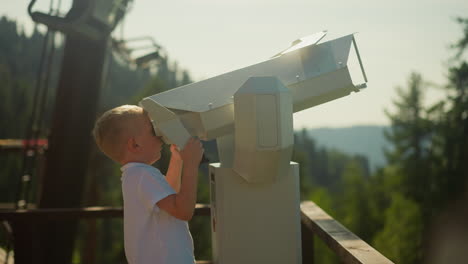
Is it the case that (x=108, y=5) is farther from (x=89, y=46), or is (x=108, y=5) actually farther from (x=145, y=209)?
(x=145, y=209)

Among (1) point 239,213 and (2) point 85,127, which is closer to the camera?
(1) point 239,213

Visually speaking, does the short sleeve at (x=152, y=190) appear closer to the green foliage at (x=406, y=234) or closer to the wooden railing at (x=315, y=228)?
the wooden railing at (x=315, y=228)

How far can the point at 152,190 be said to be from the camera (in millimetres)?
1367

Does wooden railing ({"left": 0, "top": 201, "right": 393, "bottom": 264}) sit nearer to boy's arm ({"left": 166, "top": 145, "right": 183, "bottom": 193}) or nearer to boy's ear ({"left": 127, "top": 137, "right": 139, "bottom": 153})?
boy's arm ({"left": 166, "top": 145, "right": 183, "bottom": 193})

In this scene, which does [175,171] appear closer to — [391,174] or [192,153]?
[192,153]

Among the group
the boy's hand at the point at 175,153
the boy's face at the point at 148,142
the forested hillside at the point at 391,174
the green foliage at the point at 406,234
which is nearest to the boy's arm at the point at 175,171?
the boy's hand at the point at 175,153

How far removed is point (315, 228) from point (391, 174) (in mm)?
25940

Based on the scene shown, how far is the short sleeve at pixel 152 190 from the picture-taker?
1.36 meters

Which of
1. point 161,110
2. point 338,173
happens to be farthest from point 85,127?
point 338,173

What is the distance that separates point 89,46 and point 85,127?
1.98 feet

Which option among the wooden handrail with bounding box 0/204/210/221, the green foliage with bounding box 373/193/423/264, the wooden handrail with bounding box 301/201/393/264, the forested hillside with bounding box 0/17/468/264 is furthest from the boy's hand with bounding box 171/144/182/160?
the green foliage with bounding box 373/193/423/264

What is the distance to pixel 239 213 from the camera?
1567mm

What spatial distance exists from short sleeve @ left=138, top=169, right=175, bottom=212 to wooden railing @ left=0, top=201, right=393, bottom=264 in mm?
639

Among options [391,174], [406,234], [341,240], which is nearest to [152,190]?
[341,240]
